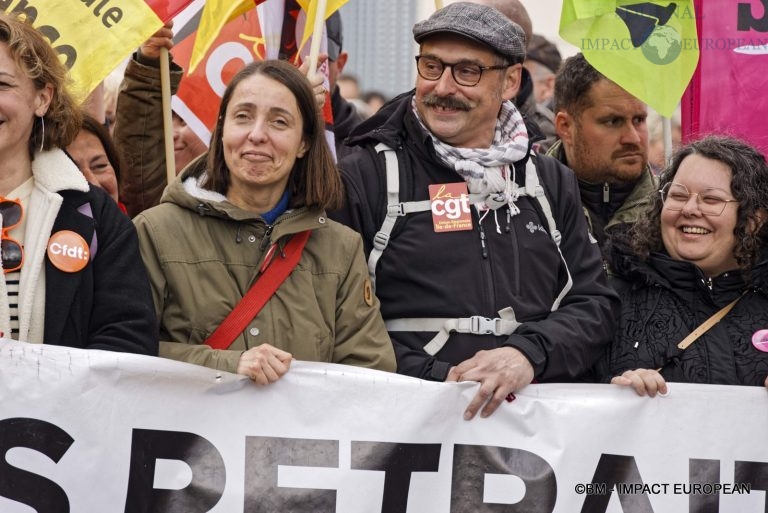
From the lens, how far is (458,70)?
5.00m

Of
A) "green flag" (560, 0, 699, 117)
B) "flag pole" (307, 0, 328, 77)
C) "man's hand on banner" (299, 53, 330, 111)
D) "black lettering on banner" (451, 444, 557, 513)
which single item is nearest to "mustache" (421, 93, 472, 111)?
"man's hand on banner" (299, 53, 330, 111)

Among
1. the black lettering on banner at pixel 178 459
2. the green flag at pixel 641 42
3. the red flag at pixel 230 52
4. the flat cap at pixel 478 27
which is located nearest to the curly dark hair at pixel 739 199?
the green flag at pixel 641 42

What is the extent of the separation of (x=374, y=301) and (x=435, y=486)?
666mm

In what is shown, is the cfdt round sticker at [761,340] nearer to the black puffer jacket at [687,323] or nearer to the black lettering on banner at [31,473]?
the black puffer jacket at [687,323]

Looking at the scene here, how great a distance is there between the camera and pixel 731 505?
4543mm

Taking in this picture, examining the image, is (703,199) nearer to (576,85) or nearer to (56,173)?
(576,85)

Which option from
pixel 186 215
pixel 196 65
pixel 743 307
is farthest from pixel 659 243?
pixel 196 65

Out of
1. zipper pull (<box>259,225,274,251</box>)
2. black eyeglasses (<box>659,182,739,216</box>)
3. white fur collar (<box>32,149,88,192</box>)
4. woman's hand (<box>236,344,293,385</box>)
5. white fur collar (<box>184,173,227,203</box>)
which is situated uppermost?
white fur collar (<box>32,149,88,192</box>)

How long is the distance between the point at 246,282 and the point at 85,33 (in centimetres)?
141

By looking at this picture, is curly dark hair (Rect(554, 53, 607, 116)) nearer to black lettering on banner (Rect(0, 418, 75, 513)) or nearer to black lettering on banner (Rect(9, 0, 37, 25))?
black lettering on banner (Rect(9, 0, 37, 25))

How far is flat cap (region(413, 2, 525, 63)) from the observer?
4.93 m

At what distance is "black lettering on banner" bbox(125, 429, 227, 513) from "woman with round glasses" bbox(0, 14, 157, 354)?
0.28 meters

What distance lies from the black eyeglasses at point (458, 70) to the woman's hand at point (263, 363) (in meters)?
1.39

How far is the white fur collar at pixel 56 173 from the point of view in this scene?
4.07 m
